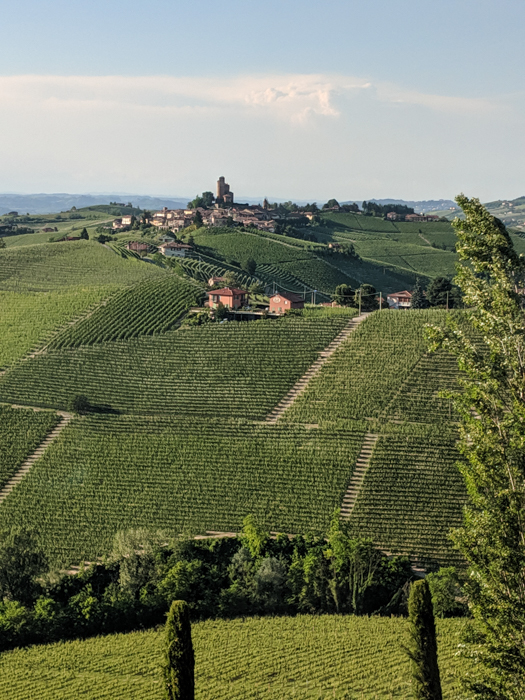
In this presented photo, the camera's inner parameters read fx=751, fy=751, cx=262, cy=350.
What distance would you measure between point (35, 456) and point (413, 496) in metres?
25.6

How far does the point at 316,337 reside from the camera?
212 feet

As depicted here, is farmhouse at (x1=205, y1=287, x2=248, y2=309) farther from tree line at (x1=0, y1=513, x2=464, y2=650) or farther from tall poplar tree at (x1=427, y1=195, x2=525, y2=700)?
tall poplar tree at (x1=427, y1=195, x2=525, y2=700)

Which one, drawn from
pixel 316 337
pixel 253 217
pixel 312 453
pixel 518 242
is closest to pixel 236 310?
pixel 316 337

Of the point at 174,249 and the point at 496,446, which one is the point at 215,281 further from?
the point at 496,446

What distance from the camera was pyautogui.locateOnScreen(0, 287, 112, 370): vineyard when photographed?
67562 millimetres

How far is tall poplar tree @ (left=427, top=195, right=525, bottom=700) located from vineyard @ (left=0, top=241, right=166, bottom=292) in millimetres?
72396

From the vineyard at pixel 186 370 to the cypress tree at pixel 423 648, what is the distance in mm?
37151

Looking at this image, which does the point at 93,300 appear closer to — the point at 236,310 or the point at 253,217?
the point at 236,310

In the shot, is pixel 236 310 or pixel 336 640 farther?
pixel 236 310

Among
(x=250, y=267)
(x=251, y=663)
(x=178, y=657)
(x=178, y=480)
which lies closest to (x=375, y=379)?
(x=178, y=480)

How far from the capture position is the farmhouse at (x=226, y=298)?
75562 mm

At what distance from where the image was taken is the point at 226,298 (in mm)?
75875

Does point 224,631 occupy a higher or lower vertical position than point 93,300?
lower

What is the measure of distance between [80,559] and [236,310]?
3821cm
